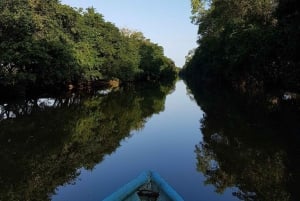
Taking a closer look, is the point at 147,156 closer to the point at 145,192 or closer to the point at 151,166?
the point at 151,166

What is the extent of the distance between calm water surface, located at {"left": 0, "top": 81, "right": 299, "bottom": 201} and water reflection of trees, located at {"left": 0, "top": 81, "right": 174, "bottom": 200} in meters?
0.03

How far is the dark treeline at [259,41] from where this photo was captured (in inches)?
878

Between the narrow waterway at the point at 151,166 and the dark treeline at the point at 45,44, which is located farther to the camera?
the dark treeline at the point at 45,44

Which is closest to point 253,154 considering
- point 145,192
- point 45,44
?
point 145,192

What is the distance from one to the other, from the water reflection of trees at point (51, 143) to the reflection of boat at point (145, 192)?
9.62 feet

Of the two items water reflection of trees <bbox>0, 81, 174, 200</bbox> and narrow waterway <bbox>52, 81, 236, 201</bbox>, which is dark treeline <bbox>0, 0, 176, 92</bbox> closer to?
water reflection of trees <bbox>0, 81, 174, 200</bbox>

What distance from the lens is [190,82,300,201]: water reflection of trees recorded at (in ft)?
26.2

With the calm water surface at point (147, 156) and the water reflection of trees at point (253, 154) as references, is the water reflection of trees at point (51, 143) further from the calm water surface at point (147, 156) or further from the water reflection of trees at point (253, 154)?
A: the water reflection of trees at point (253, 154)

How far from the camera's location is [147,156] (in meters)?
11.4

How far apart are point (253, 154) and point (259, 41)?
67.8 feet

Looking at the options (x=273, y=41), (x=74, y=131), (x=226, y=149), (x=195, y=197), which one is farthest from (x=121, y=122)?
(x=273, y=41)

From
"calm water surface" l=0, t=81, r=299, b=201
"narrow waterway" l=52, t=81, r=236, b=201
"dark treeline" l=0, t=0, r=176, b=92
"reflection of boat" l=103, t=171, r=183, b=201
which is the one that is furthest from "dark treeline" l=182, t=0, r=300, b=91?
"reflection of boat" l=103, t=171, r=183, b=201

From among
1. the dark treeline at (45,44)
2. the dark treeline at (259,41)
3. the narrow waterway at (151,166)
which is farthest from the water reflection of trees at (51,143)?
the dark treeline at (259,41)

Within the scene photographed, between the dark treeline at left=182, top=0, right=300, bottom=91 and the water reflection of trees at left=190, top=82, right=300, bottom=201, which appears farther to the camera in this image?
the dark treeline at left=182, top=0, right=300, bottom=91
